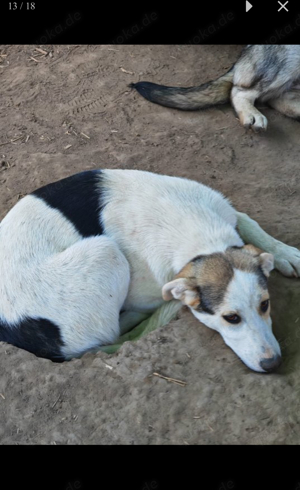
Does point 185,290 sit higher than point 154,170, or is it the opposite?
point 185,290

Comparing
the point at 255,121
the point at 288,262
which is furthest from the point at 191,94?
the point at 288,262

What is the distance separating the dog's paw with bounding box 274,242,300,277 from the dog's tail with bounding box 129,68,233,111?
277 cm

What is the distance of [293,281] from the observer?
491 cm

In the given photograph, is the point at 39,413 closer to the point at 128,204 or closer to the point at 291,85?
the point at 128,204

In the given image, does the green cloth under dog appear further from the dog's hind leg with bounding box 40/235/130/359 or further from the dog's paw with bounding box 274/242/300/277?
the dog's paw with bounding box 274/242/300/277

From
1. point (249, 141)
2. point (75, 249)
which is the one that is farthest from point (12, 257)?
point (249, 141)

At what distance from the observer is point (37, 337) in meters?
4.60

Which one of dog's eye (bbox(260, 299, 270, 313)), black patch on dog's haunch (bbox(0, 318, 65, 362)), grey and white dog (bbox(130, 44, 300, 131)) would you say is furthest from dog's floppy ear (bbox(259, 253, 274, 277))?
grey and white dog (bbox(130, 44, 300, 131))

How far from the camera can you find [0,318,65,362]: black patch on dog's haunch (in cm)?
456

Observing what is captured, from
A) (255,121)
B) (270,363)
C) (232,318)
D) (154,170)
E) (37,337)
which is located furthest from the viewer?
(255,121)

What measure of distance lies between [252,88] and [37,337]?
4.10 m

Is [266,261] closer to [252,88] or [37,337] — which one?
[37,337]

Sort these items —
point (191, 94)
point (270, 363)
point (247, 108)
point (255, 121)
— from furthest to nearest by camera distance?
point (191, 94) → point (247, 108) → point (255, 121) → point (270, 363)

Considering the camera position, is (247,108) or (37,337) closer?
(37,337)
